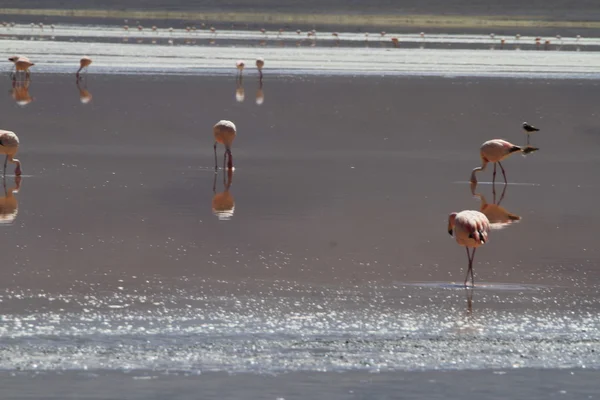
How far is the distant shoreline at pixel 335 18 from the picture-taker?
366ft

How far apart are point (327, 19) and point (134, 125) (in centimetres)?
9875

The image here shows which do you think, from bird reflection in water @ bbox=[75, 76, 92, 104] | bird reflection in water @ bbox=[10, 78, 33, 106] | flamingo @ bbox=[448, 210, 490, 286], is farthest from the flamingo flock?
bird reflection in water @ bbox=[10, 78, 33, 106]

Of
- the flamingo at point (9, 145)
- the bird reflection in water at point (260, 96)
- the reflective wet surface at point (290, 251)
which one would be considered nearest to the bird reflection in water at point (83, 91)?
the bird reflection in water at point (260, 96)

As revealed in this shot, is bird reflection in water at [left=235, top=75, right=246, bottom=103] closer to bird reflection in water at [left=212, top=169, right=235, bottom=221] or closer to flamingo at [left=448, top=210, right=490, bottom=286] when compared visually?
bird reflection in water at [left=212, top=169, right=235, bottom=221]

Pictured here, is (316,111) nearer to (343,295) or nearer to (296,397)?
(343,295)

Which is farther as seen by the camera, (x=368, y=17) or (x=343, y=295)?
(x=368, y=17)

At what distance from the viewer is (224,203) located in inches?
544

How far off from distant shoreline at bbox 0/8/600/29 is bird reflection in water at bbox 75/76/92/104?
7483cm

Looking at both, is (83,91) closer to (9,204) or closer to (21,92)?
(21,92)

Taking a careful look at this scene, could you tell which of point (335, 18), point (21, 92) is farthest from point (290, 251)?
point (335, 18)

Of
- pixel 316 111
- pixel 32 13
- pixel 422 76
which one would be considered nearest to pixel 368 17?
pixel 32 13

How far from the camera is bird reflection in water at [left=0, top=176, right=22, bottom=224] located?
1254 centimetres

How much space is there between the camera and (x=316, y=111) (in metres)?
25.2

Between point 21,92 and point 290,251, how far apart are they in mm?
19180
